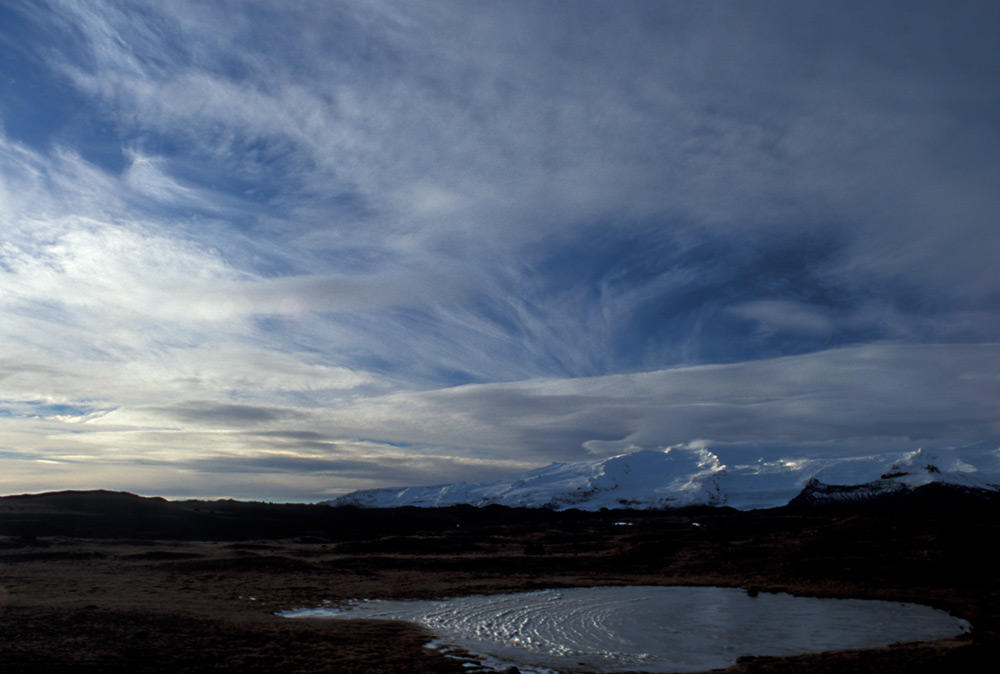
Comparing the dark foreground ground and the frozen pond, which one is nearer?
the dark foreground ground

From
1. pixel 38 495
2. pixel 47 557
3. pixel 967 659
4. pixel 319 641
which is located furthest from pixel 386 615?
pixel 38 495

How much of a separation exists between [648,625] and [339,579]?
843 inches

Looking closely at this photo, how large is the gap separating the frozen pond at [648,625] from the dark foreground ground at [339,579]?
1866mm

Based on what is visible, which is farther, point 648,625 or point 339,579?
point 339,579

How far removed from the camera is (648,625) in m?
24.8

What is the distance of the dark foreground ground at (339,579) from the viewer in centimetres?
1727

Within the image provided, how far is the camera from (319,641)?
19828 millimetres

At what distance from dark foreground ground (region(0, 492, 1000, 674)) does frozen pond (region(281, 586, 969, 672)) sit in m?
1.87

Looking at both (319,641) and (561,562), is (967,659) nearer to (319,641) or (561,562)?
(319,641)

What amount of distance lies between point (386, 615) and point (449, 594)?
7473 mm

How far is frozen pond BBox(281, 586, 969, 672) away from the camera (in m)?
19.5

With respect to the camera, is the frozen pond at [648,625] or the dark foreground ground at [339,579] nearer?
the dark foreground ground at [339,579]

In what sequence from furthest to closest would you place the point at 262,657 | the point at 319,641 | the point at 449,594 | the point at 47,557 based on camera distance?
the point at 47,557, the point at 449,594, the point at 319,641, the point at 262,657

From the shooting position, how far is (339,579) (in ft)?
128
